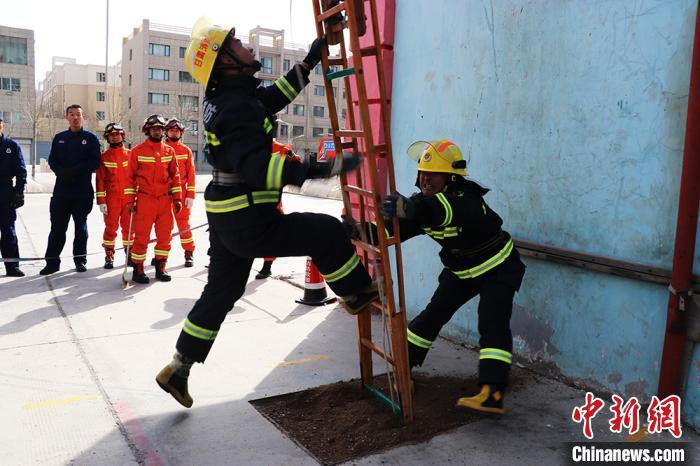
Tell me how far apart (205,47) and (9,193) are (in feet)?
17.5

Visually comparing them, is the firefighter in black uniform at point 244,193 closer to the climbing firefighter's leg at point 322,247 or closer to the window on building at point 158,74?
the climbing firefighter's leg at point 322,247

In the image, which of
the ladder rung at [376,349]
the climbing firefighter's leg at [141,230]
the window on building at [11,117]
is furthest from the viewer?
the window on building at [11,117]

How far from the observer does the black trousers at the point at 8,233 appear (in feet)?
23.8

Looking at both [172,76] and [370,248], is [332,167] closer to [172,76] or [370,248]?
[370,248]

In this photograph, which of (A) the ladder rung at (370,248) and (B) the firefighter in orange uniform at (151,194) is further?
(B) the firefighter in orange uniform at (151,194)

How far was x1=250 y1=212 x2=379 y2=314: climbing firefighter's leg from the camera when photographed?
10.6 ft

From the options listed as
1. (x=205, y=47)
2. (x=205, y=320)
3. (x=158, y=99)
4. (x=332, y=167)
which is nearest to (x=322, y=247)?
(x=332, y=167)

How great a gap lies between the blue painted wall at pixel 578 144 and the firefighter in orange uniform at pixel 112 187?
15.6ft

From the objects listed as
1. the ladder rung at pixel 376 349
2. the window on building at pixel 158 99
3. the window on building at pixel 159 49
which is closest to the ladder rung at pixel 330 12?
the ladder rung at pixel 376 349

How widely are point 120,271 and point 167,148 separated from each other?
1.76 m

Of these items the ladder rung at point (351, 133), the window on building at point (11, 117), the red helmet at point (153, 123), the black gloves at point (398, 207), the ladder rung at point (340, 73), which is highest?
the window on building at point (11, 117)

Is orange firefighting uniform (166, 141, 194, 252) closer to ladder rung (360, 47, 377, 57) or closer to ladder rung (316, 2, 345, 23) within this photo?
ladder rung (316, 2, 345, 23)

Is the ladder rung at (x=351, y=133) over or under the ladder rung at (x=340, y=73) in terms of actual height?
under

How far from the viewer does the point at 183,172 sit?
8.03 m
